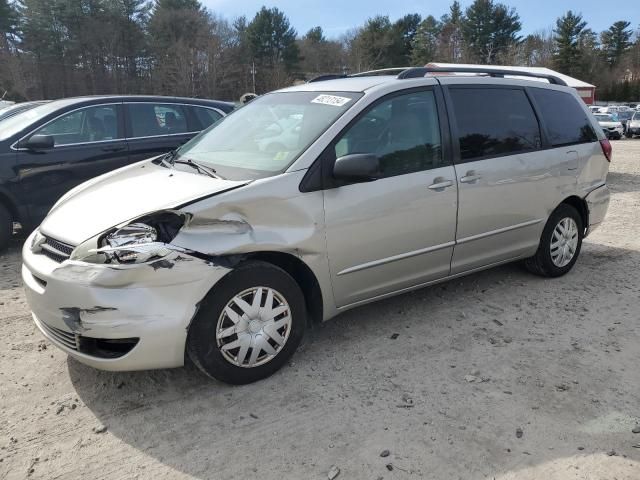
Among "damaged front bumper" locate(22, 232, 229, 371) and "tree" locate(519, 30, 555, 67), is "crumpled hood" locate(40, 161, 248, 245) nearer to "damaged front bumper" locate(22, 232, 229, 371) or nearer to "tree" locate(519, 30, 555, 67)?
"damaged front bumper" locate(22, 232, 229, 371)

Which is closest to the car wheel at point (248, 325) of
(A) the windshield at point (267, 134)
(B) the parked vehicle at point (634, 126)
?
(A) the windshield at point (267, 134)

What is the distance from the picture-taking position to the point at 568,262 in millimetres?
5090

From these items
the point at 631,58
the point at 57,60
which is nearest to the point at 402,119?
the point at 57,60

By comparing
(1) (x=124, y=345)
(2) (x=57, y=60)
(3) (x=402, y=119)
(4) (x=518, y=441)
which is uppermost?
(2) (x=57, y=60)

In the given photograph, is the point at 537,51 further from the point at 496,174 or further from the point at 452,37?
the point at 496,174

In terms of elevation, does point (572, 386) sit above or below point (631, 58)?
below

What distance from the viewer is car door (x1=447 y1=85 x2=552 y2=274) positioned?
13.3 ft

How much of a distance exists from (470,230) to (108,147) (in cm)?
447

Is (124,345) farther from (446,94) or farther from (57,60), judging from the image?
(57,60)

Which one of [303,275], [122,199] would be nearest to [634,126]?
[303,275]

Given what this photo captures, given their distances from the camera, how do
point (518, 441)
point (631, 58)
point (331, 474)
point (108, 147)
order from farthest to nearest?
point (631, 58) → point (108, 147) → point (518, 441) → point (331, 474)

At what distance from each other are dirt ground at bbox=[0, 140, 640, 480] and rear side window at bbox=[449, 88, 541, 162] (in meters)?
1.32

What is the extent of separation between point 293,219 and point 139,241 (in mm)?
892

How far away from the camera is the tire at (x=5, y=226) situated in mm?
5750
